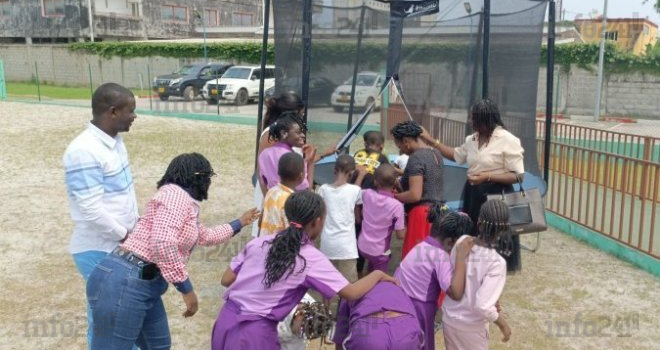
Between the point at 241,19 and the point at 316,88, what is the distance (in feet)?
137

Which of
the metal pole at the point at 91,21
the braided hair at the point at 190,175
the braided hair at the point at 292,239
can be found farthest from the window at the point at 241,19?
the braided hair at the point at 292,239

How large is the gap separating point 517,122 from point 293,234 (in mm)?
4275

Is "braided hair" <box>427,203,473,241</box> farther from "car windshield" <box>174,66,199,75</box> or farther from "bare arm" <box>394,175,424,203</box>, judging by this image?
"car windshield" <box>174,66,199,75</box>

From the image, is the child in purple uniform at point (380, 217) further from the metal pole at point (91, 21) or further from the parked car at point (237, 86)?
the metal pole at point (91, 21)

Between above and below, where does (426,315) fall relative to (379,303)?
below

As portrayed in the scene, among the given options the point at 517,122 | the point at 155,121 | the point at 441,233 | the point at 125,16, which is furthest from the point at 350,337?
the point at 125,16

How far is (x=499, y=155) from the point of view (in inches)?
174

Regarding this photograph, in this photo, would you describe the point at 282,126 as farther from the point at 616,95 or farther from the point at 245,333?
the point at 616,95

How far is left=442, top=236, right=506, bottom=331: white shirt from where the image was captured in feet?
9.55

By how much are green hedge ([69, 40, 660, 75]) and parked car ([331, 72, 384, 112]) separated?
175 mm

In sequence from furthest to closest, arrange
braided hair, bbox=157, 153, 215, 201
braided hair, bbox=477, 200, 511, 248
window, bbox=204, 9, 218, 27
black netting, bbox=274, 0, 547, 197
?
1. window, bbox=204, 9, 218, 27
2. black netting, bbox=274, 0, 547, 197
3. braided hair, bbox=477, 200, 511, 248
4. braided hair, bbox=157, 153, 215, 201

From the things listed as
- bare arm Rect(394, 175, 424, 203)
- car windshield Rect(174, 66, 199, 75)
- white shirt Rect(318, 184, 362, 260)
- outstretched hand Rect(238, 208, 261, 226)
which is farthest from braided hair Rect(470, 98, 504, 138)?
car windshield Rect(174, 66, 199, 75)

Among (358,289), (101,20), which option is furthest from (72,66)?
(358,289)

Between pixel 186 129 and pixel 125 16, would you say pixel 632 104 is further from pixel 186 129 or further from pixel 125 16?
pixel 125 16
